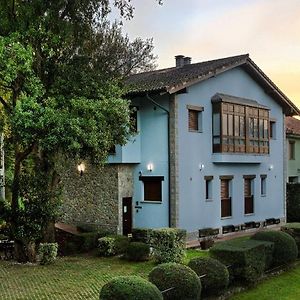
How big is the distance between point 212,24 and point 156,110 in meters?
4.52

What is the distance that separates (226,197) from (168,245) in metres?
8.70

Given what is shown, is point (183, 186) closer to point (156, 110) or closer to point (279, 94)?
point (156, 110)

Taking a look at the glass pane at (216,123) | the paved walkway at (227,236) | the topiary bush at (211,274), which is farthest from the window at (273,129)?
the topiary bush at (211,274)

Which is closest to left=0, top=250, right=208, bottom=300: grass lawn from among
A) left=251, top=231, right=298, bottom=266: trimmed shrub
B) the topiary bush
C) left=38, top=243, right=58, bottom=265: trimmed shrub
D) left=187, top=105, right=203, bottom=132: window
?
left=38, top=243, right=58, bottom=265: trimmed shrub

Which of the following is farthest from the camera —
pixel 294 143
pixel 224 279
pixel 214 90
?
pixel 294 143

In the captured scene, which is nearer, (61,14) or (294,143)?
(61,14)

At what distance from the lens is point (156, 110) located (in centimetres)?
2183

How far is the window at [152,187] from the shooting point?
2180 cm

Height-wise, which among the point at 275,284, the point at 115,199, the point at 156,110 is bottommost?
the point at 275,284

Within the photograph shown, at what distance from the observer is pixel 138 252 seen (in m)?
17.1

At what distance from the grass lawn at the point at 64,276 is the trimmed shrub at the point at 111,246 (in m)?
0.41

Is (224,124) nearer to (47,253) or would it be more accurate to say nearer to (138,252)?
(138,252)

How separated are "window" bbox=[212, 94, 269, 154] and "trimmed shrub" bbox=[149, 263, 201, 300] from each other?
39.9 ft

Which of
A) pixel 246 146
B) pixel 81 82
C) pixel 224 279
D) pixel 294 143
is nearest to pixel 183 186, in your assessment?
pixel 246 146
